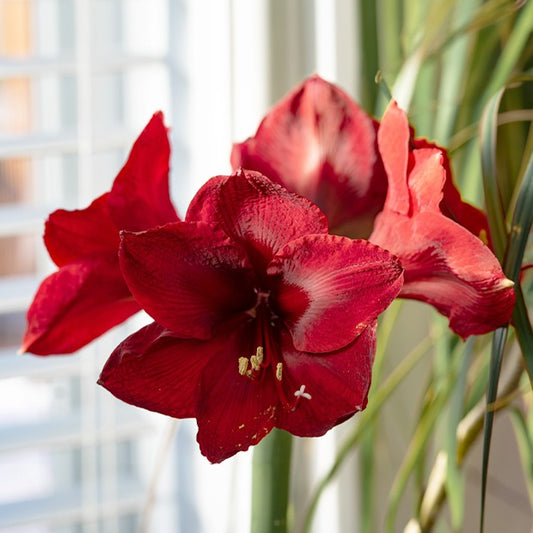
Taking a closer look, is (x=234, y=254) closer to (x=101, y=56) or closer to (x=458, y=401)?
(x=458, y=401)

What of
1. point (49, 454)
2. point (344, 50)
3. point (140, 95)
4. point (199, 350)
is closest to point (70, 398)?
point (49, 454)

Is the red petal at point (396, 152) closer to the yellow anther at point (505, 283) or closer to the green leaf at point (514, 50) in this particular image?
the yellow anther at point (505, 283)

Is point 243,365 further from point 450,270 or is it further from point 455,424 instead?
point 455,424

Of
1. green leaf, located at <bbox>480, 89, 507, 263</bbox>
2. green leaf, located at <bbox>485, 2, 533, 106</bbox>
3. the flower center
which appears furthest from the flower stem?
green leaf, located at <bbox>485, 2, 533, 106</bbox>

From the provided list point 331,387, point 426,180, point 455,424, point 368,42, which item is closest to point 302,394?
point 331,387

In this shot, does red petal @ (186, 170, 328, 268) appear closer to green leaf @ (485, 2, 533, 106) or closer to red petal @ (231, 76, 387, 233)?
red petal @ (231, 76, 387, 233)

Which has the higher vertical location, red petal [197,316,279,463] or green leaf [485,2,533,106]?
green leaf [485,2,533,106]
